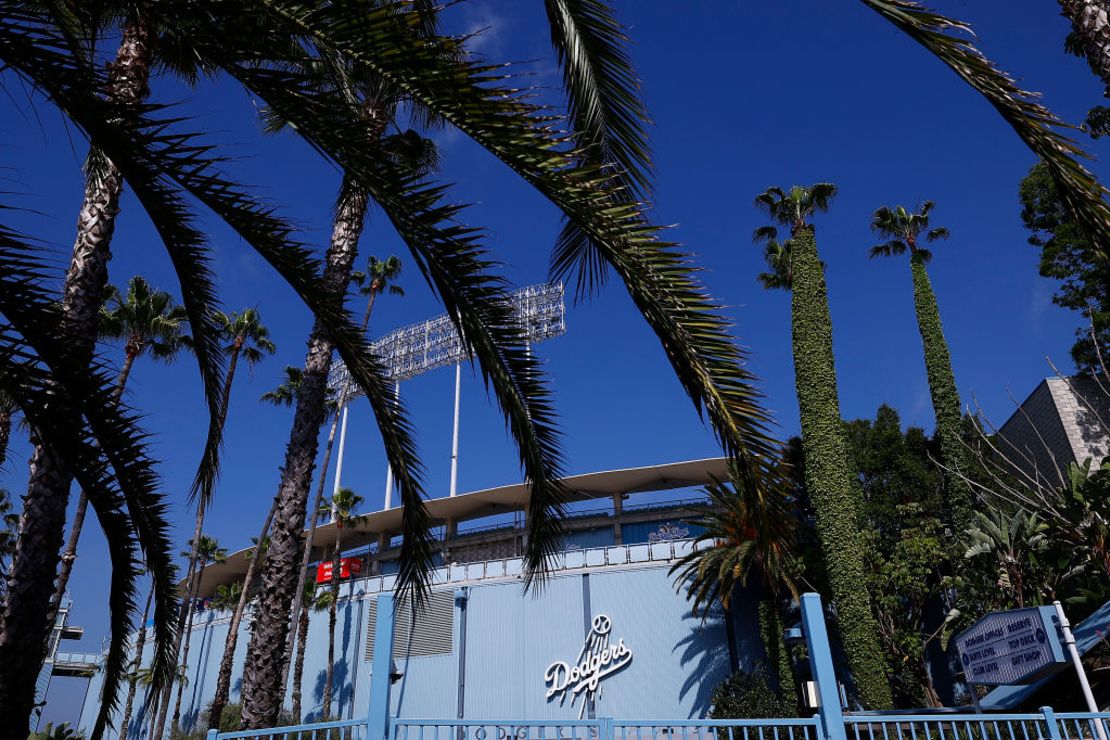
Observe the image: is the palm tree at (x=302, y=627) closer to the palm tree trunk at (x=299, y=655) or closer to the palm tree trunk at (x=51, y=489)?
the palm tree trunk at (x=299, y=655)

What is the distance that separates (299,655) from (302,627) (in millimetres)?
1529

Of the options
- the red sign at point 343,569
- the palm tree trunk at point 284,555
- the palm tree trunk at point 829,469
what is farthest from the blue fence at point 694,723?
the red sign at point 343,569

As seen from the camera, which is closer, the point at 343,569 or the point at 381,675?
the point at 381,675

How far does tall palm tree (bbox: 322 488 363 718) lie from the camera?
30750 mm

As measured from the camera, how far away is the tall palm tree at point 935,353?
76.1 feet

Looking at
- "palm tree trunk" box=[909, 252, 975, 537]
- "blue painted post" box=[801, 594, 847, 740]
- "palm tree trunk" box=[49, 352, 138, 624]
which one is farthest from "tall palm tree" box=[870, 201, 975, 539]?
"palm tree trunk" box=[49, 352, 138, 624]

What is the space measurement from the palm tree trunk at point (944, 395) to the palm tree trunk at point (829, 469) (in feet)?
11.7

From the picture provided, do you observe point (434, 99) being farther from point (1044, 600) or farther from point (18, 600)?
point (1044, 600)

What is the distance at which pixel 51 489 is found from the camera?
558 centimetres

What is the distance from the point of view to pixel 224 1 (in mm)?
3299

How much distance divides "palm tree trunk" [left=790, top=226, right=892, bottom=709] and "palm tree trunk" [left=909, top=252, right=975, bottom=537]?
11.7ft

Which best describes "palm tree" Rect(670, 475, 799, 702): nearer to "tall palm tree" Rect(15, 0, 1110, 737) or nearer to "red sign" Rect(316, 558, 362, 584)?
"tall palm tree" Rect(15, 0, 1110, 737)

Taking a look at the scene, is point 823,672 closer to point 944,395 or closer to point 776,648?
point 776,648

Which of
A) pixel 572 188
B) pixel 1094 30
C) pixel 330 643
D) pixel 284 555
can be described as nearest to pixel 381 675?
pixel 284 555
